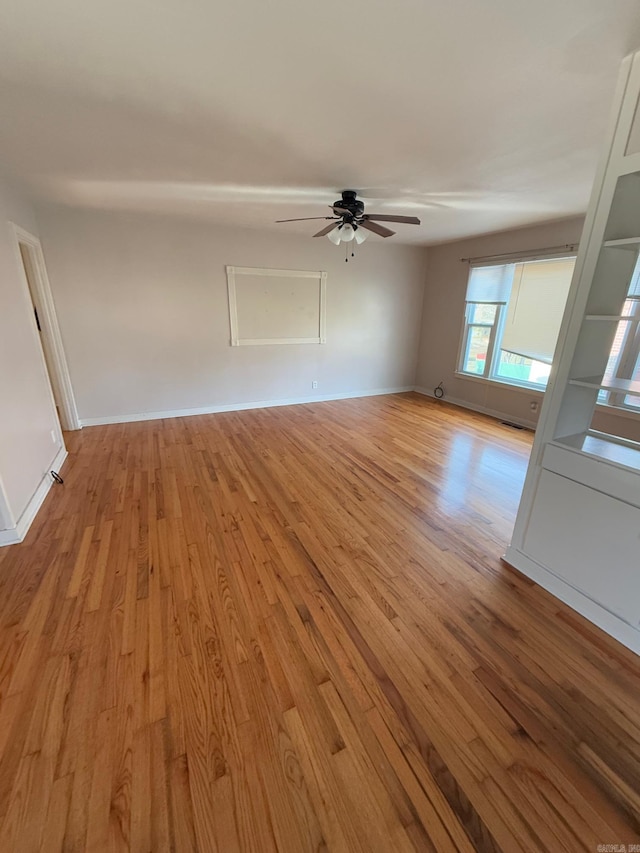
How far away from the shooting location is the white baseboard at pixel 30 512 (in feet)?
7.48

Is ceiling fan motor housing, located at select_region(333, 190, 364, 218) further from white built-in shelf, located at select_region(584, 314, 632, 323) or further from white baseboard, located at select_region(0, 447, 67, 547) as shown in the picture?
white baseboard, located at select_region(0, 447, 67, 547)

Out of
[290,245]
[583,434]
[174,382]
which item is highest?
[290,245]

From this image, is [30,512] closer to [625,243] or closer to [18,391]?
[18,391]

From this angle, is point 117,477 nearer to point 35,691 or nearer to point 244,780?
point 35,691

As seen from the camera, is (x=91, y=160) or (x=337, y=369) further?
(x=337, y=369)

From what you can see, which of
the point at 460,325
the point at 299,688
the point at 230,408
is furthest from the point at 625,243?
the point at 230,408

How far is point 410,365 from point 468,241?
218 centimetres

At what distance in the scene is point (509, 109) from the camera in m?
1.80

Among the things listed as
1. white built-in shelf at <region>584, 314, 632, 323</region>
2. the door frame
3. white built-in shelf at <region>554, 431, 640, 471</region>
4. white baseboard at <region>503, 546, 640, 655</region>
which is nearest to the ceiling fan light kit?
white built-in shelf at <region>584, 314, 632, 323</region>

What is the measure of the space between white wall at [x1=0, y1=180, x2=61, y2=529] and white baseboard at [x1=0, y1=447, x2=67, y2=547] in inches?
1.4

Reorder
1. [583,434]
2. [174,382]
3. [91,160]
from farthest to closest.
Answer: [174,382], [91,160], [583,434]

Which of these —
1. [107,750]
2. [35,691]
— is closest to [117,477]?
[35,691]

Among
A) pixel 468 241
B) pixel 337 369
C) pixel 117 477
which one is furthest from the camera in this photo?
pixel 337 369

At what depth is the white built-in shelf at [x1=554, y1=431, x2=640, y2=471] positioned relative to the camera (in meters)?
1.66
